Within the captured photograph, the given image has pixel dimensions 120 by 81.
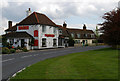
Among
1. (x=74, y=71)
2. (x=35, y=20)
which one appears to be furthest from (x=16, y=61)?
(x=35, y=20)

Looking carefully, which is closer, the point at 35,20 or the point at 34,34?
the point at 34,34

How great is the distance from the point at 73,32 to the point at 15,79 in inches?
2373

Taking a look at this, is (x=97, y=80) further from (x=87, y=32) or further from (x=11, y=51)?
(x=87, y=32)

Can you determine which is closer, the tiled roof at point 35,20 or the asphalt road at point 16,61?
the asphalt road at point 16,61

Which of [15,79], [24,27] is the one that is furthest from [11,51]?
[15,79]

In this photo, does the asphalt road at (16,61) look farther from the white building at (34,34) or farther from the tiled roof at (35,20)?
the tiled roof at (35,20)

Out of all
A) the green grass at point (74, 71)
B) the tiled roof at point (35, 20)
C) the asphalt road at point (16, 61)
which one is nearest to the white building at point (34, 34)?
the tiled roof at point (35, 20)

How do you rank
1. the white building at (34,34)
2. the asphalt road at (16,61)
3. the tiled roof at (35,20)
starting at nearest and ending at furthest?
the asphalt road at (16,61) < the white building at (34,34) < the tiled roof at (35,20)

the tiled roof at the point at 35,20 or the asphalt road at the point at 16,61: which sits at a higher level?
the tiled roof at the point at 35,20

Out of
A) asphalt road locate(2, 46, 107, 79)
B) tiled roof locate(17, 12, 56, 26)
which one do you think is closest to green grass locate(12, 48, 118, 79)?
asphalt road locate(2, 46, 107, 79)

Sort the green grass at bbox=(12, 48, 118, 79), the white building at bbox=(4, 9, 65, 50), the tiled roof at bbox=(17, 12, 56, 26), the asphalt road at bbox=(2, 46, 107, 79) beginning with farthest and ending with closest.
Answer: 1. the tiled roof at bbox=(17, 12, 56, 26)
2. the white building at bbox=(4, 9, 65, 50)
3. the asphalt road at bbox=(2, 46, 107, 79)
4. the green grass at bbox=(12, 48, 118, 79)

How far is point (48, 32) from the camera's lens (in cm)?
4222

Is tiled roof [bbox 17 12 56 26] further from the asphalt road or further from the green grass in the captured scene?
the green grass

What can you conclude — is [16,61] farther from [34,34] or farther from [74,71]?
[34,34]
